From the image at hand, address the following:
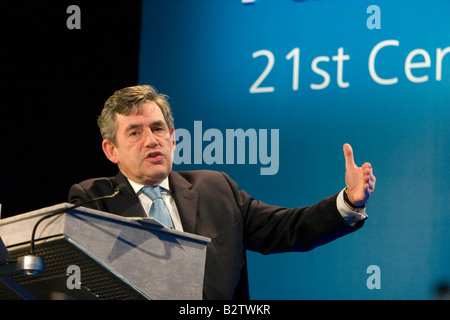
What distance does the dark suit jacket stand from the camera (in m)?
2.48

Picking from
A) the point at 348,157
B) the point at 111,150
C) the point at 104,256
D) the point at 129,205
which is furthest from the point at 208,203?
the point at 104,256

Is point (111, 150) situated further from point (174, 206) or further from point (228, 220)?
point (228, 220)

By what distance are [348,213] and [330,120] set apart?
1060 mm

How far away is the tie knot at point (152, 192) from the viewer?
2590 millimetres

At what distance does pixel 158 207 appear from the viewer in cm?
252

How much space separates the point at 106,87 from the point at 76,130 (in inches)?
12.5

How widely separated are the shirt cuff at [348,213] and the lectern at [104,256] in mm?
796

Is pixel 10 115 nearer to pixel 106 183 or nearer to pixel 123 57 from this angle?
pixel 123 57

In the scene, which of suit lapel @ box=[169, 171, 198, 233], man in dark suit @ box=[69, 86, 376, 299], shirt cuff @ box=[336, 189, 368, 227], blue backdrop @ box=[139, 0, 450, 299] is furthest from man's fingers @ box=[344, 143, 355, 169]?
blue backdrop @ box=[139, 0, 450, 299]

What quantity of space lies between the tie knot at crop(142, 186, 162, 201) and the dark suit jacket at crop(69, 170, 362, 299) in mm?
64

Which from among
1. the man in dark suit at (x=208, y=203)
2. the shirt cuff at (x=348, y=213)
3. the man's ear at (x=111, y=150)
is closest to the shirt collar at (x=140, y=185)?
the man in dark suit at (x=208, y=203)

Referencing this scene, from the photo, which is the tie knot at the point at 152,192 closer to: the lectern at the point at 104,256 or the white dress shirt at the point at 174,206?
the white dress shirt at the point at 174,206

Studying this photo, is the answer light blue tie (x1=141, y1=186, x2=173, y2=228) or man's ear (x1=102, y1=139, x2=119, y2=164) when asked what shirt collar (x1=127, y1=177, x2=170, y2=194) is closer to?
light blue tie (x1=141, y1=186, x2=173, y2=228)
